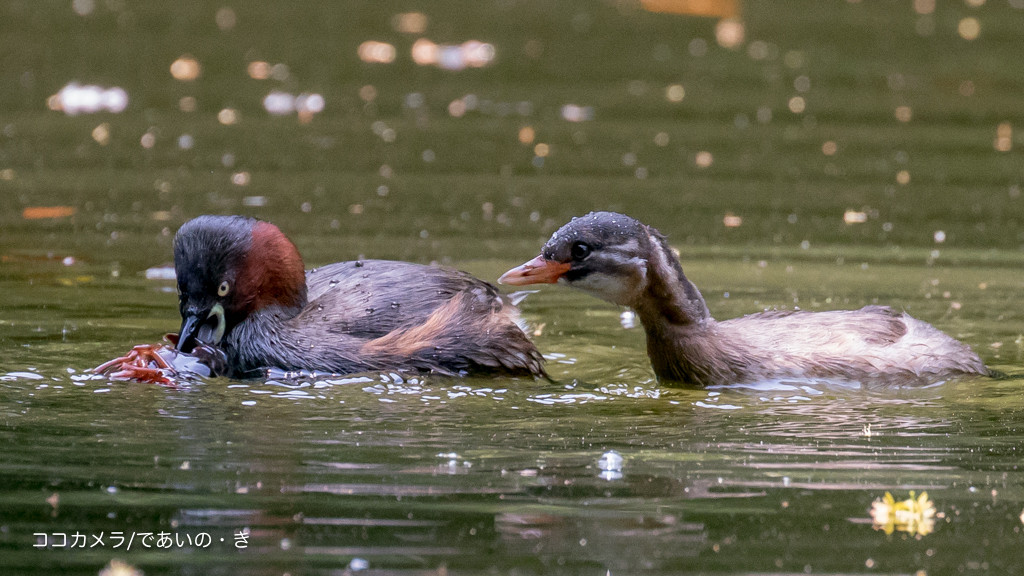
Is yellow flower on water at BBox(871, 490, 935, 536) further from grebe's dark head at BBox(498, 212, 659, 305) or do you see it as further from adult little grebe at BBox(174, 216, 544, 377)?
adult little grebe at BBox(174, 216, 544, 377)

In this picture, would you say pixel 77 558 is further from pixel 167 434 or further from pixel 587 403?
pixel 587 403

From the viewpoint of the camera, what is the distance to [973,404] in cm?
816

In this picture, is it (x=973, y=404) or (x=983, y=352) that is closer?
(x=973, y=404)

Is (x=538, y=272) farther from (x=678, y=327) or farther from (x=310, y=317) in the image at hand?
(x=310, y=317)

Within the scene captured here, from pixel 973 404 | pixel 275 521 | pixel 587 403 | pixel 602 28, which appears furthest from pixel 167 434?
pixel 602 28

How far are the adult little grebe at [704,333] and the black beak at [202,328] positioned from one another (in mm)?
1755

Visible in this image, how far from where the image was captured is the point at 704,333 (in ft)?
28.0

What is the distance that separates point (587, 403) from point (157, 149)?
8.56 meters

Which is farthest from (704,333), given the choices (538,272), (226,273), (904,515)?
(226,273)

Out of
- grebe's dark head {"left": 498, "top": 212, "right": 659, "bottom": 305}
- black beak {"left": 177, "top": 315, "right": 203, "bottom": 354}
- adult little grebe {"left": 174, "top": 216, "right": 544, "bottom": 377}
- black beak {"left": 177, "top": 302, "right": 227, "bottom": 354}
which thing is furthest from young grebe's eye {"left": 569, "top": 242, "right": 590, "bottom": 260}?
black beak {"left": 177, "top": 315, "right": 203, "bottom": 354}

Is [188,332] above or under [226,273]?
under

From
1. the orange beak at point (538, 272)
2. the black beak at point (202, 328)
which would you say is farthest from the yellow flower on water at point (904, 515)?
the black beak at point (202, 328)

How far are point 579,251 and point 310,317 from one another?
1555 mm

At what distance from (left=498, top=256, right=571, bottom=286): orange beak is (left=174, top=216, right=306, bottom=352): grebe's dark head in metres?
1.30
